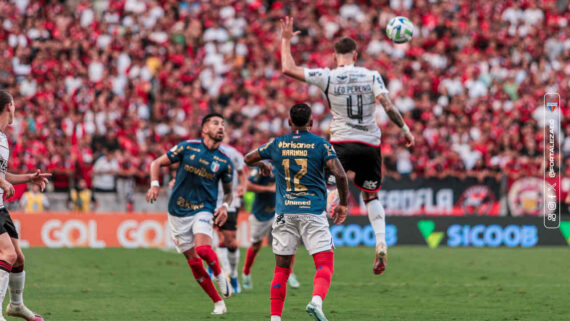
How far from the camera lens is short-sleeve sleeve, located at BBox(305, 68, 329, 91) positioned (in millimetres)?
10297

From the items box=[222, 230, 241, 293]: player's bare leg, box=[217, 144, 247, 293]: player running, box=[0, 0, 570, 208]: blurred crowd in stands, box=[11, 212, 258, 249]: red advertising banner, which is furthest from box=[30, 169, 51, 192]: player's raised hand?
box=[0, 0, 570, 208]: blurred crowd in stands

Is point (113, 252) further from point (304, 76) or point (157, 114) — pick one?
point (304, 76)

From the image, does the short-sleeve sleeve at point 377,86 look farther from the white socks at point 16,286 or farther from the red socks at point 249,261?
the white socks at point 16,286

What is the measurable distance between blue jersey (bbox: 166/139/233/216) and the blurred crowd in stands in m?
10.6

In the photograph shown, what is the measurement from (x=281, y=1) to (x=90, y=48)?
291 inches

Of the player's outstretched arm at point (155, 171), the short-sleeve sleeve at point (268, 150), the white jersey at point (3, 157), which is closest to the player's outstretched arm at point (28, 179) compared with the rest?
the white jersey at point (3, 157)

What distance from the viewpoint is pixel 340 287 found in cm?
1374

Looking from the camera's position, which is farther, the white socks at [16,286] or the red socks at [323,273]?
the white socks at [16,286]

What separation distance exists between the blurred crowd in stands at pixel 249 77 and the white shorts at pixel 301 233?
13.0m

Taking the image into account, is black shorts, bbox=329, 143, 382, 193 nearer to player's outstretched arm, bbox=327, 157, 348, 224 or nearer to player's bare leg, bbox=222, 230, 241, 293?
player's outstretched arm, bbox=327, 157, 348, 224

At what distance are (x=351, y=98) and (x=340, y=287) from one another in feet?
13.6

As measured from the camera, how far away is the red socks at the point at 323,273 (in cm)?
877

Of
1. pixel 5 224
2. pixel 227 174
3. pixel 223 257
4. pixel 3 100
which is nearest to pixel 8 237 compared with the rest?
pixel 5 224

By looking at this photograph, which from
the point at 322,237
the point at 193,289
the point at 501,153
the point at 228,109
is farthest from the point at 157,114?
the point at 322,237
